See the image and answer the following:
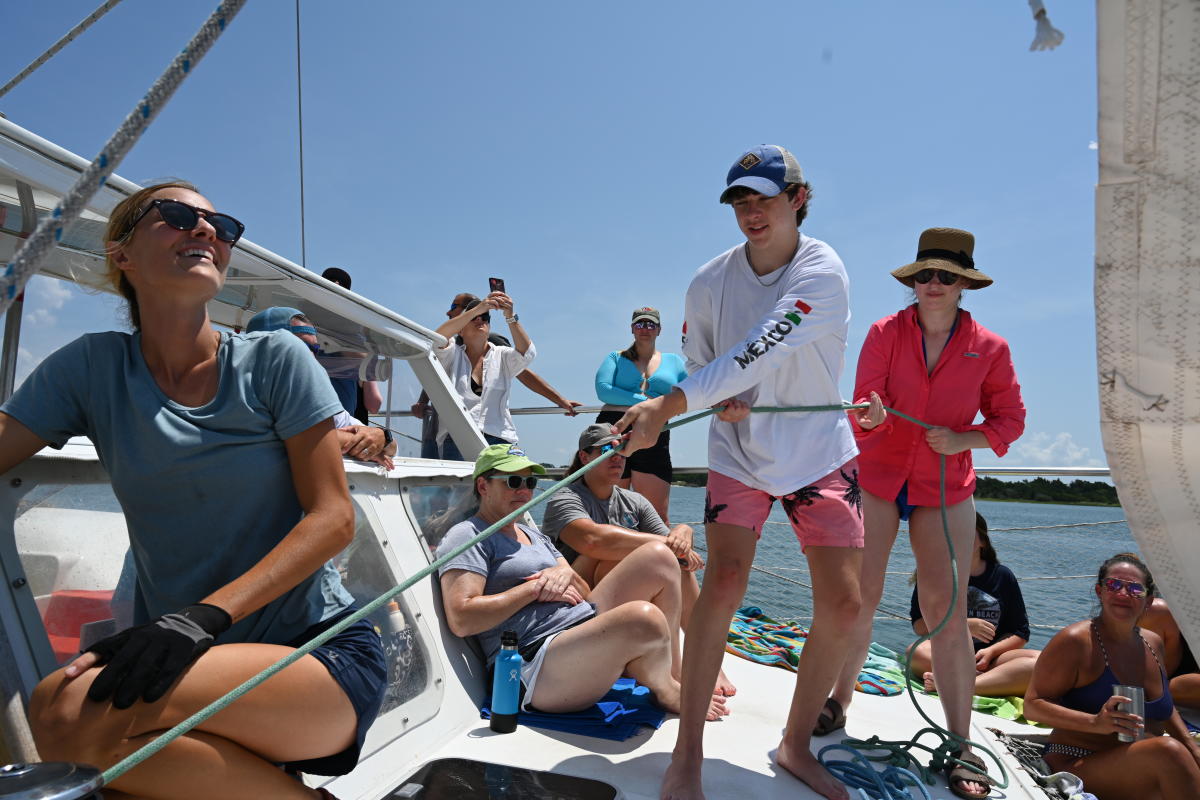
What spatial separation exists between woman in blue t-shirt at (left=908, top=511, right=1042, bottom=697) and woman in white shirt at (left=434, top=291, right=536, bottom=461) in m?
2.46

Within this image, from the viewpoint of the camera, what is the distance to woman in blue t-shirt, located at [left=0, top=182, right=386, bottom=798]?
151 centimetres

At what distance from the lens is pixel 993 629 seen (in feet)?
15.2

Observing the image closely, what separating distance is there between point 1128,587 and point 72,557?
3645 millimetres

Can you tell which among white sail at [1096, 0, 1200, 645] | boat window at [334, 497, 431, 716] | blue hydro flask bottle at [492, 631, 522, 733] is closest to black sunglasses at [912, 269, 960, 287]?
white sail at [1096, 0, 1200, 645]

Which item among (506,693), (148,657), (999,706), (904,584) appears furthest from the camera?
(904,584)

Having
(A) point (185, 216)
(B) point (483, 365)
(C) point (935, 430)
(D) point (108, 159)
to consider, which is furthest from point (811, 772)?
(B) point (483, 365)

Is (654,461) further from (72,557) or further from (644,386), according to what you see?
(72,557)

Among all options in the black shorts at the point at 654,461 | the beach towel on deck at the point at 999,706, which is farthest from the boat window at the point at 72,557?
the beach towel on deck at the point at 999,706

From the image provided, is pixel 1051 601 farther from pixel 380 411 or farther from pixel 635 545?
pixel 380 411

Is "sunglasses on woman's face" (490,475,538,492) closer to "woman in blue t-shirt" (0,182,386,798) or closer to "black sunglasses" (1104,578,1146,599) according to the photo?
"woman in blue t-shirt" (0,182,386,798)

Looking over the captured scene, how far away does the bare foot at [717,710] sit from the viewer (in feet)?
10.1

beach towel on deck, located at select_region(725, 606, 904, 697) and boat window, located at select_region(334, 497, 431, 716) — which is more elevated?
boat window, located at select_region(334, 497, 431, 716)

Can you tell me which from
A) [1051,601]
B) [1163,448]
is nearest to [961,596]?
[1163,448]

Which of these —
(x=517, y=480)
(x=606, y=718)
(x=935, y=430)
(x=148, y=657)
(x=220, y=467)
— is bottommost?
(x=606, y=718)
